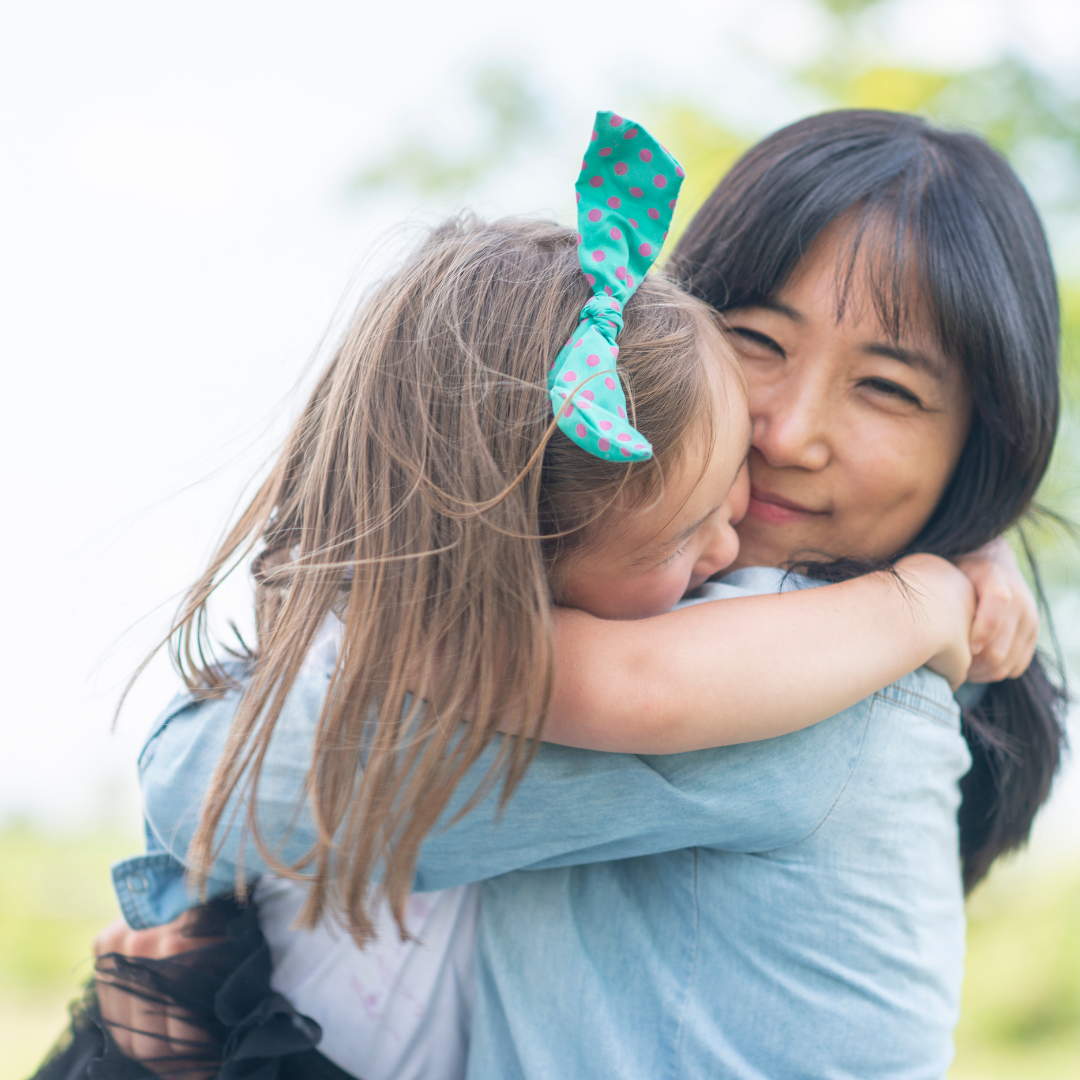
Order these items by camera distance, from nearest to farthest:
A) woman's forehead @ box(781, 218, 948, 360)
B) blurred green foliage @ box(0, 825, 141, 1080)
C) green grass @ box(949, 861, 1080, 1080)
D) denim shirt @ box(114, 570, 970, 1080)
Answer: denim shirt @ box(114, 570, 970, 1080), woman's forehead @ box(781, 218, 948, 360), blurred green foliage @ box(0, 825, 141, 1080), green grass @ box(949, 861, 1080, 1080)

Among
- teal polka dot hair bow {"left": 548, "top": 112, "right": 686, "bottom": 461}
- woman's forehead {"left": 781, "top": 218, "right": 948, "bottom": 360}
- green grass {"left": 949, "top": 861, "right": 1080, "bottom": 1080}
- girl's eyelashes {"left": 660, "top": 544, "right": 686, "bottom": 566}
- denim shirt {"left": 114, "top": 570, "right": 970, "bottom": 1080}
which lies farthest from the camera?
green grass {"left": 949, "top": 861, "right": 1080, "bottom": 1080}

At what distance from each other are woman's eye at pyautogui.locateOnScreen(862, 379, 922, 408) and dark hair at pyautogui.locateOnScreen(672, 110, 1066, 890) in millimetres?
84

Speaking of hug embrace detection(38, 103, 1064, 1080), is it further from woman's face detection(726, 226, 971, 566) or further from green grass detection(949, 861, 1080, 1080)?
green grass detection(949, 861, 1080, 1080)

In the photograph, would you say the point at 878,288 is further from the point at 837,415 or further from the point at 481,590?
the point at 481,590

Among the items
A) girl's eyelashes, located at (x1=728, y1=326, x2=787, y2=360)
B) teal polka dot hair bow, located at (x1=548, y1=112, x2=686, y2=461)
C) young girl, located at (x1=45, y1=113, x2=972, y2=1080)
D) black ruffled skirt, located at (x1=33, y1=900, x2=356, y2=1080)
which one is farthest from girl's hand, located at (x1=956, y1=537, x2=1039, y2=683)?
black ruffled skirt, located at (x1=33, y1=900, x2=356, y2=1080)

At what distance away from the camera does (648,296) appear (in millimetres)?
1205

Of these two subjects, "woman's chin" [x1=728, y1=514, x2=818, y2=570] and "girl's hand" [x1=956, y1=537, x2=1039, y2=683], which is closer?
"girl's hand" [x1=956, y1=537, x2=1039, y2=683]

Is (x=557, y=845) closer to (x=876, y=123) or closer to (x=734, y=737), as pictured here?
(x=734, y=737)

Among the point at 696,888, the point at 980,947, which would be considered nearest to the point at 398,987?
the point at 696,888

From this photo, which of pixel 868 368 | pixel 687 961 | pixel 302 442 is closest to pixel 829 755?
pixel 687 961

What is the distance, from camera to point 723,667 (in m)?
1.05

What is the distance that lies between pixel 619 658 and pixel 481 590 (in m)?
0.17

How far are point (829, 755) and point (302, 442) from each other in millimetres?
786

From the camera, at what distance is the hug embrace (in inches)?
40.9
